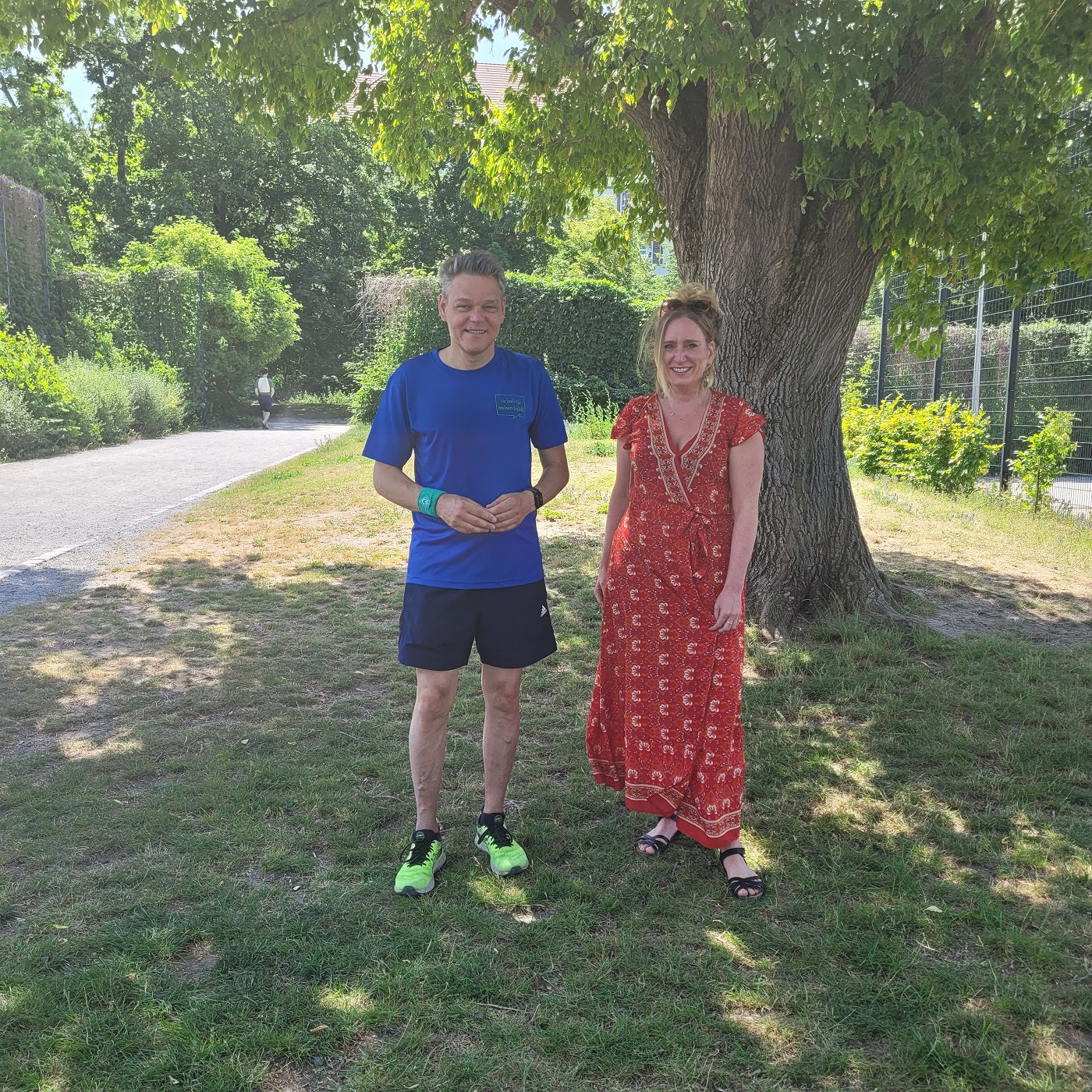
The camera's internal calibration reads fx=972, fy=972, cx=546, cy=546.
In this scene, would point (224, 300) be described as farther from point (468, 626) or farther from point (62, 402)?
point (468, 626)

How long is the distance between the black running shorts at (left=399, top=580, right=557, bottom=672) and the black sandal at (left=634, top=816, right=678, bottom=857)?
2.77 feet

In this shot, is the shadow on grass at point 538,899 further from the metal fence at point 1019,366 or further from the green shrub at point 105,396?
the green shrub at point 105,396

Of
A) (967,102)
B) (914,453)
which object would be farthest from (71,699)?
(914,453)

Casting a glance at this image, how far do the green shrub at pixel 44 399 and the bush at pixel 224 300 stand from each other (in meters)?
8.88

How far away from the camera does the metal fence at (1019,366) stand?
10820 mm

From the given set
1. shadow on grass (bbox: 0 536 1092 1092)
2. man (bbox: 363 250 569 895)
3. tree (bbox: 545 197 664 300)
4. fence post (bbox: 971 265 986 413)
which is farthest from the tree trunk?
tree (bbox: 545 197 664 300)

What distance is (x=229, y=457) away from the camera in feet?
57.5

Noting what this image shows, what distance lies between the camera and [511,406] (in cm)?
321

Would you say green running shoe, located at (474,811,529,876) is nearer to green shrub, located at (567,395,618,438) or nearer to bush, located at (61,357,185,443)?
green shrub, located at (567,395,618,438)

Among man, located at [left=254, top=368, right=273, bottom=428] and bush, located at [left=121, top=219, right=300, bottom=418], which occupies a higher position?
bush, located at [left=121, top=219, right=300, bottom=418]

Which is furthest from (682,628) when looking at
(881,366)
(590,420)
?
(590,420)

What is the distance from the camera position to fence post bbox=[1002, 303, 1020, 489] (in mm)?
10992

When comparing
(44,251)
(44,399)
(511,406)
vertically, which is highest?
(44,251)

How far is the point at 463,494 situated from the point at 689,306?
99 centimetres
